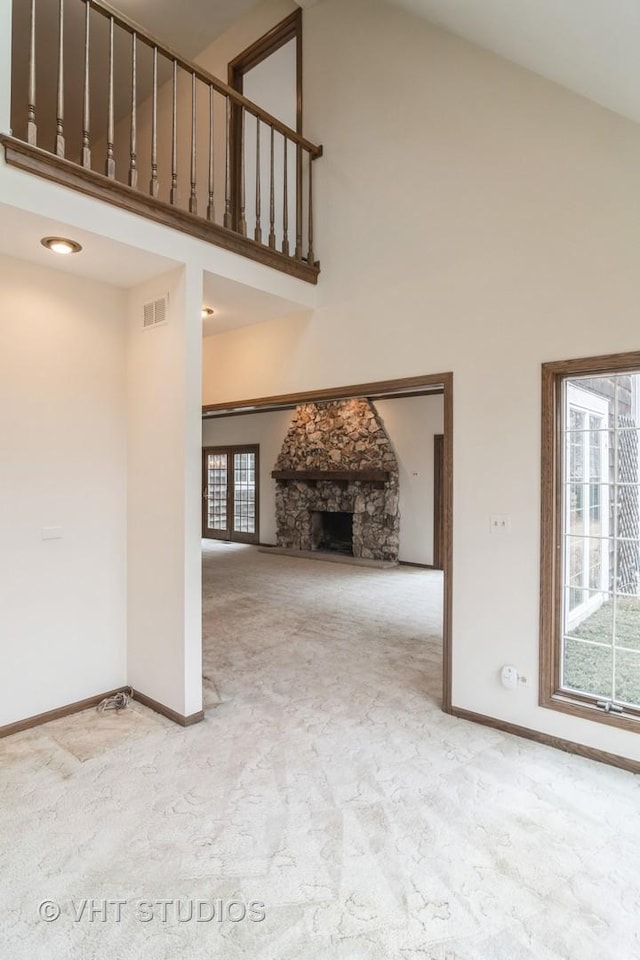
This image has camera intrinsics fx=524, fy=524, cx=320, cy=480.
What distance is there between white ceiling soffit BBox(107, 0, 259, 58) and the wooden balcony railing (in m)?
0.21

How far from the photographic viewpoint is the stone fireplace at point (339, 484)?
27.8 ft

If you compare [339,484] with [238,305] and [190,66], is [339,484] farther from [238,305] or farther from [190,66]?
[190,66]

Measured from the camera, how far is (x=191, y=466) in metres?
3.13

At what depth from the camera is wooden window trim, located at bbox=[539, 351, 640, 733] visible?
9.17 feet

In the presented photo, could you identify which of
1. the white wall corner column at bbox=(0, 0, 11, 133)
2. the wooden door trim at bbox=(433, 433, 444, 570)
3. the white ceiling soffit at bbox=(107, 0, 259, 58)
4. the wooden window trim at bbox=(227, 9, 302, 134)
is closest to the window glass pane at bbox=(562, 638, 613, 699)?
the white wall corner column at bbox=(0, 0, 11, 133)

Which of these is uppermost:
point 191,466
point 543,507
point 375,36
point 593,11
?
point 375,36

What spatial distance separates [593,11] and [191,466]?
272cm

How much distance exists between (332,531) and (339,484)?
1.06 metres

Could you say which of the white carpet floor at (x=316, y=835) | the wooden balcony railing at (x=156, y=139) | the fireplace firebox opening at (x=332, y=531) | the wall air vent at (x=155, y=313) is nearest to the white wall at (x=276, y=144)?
the wooden balcony railing at (x=156, y=139)

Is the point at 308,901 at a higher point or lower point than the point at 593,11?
lower

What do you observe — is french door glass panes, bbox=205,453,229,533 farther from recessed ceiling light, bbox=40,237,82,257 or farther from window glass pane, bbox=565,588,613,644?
window glass pane, bbox=565,588,613,644

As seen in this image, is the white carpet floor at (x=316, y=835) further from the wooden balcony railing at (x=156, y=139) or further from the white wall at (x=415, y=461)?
the white wall at (x=415, y=461)

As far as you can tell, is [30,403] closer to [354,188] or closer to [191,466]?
[191,466]

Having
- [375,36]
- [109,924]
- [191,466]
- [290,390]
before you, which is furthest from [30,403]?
[375,36]
